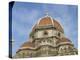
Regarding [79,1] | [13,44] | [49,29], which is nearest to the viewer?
[13,44]

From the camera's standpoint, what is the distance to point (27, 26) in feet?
5.35

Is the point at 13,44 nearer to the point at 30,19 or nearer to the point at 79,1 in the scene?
the point at 30,19

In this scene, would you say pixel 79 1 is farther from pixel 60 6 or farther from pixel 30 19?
pixel 30 19

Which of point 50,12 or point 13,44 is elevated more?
point 50,12

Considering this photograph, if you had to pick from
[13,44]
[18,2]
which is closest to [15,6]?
[18,2]

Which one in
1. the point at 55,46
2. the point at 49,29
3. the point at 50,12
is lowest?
the point at 55,46

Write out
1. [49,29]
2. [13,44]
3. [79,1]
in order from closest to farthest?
[13,44], [49,29], [79,1]

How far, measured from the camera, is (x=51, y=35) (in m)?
1.71

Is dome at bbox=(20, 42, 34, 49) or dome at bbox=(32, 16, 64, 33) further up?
dome at bbox=(32, 16, 64, 33)

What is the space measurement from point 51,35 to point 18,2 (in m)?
0.42

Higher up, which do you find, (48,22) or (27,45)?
(48,22)

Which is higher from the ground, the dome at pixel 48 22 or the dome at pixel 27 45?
the dome at pixel 48 22
